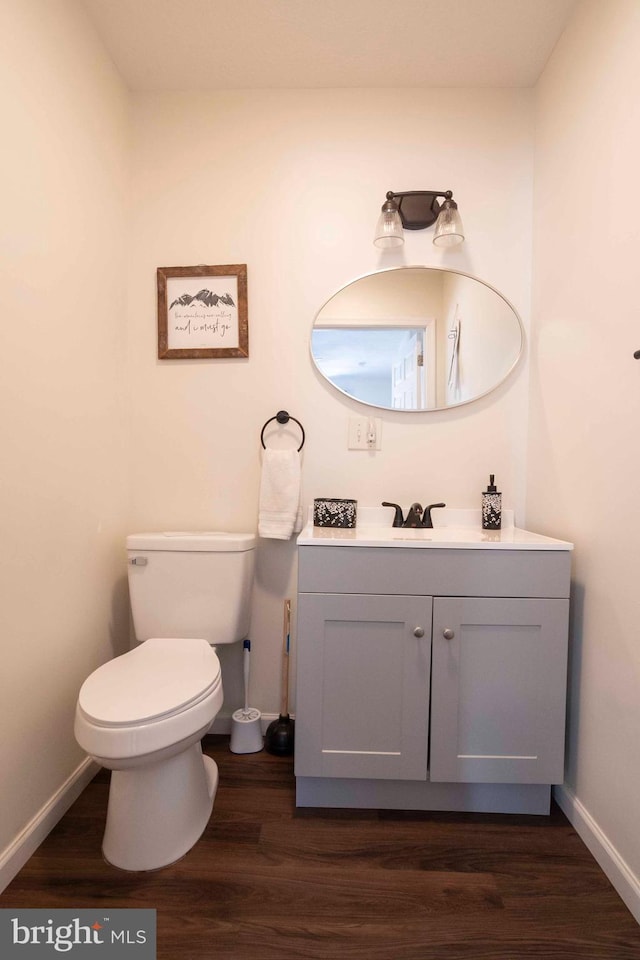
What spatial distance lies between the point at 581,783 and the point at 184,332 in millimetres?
2005

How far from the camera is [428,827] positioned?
4.74 feet

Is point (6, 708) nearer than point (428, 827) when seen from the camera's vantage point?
Yes

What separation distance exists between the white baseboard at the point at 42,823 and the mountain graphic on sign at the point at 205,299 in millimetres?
1636

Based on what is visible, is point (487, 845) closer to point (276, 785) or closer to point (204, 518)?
point (276, 785)

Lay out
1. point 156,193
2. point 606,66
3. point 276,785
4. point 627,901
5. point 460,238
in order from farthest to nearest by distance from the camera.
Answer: point 156,193
point 460,238
point 276,785
point 606,66
point 627,901

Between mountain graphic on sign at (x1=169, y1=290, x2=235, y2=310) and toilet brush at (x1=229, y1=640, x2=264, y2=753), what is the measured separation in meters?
1.29

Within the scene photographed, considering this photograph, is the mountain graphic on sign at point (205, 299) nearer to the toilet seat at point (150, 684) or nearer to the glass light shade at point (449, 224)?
the glass light shade at point (449, 224)

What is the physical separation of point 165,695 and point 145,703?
52 millimetres

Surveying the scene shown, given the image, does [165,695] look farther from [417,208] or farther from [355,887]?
[417,208]

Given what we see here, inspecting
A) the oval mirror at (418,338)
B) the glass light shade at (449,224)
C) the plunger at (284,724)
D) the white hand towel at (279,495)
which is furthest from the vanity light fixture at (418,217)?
the plunger at (284,724)

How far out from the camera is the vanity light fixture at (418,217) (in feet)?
5.70

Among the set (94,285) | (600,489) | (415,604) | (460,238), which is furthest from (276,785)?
(460,238)

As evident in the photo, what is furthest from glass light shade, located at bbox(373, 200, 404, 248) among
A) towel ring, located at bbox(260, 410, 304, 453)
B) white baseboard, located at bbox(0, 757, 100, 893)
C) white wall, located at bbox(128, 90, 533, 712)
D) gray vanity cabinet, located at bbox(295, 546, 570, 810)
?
white baseboard, located at bbox(0, 757, 100, 893)

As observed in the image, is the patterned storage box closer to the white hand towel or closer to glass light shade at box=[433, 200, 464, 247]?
the white hand towel
